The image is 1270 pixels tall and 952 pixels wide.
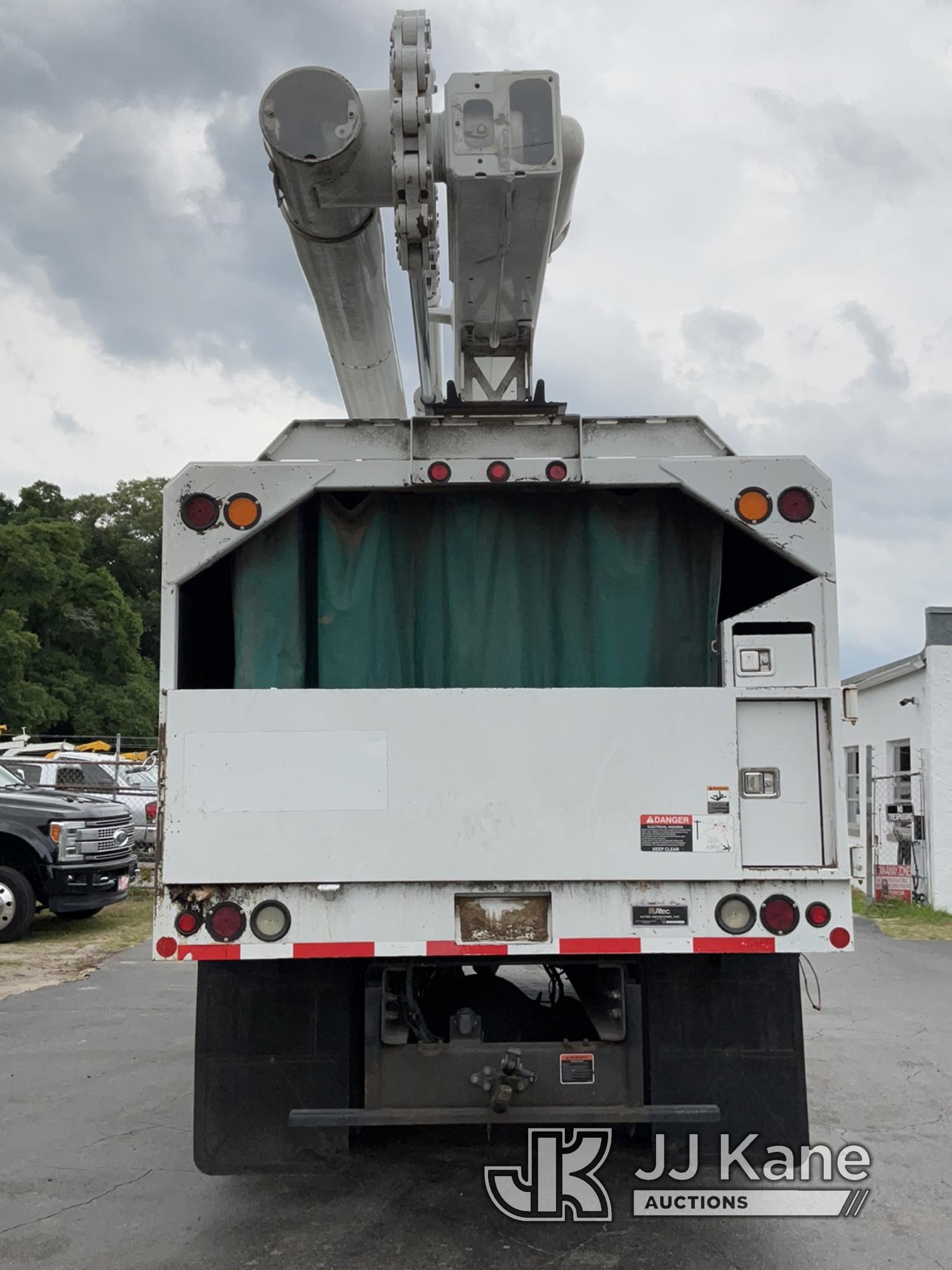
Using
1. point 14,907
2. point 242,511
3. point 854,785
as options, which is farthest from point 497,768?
point 854,785

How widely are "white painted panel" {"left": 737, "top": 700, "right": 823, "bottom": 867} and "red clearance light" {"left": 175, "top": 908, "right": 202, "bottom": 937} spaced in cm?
190

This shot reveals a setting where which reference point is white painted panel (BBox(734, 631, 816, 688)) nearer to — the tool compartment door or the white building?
the tool compartment door

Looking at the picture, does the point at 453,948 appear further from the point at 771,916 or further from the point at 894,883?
the point at 894,883

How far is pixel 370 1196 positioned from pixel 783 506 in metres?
3.23

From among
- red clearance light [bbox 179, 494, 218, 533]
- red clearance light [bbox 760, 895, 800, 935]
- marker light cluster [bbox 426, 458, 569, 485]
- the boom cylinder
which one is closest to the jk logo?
red clearance light [bbox 760, 895, 800, 935]

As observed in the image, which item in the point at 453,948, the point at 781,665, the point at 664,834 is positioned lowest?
the point at 453,948

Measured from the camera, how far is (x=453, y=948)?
389cm

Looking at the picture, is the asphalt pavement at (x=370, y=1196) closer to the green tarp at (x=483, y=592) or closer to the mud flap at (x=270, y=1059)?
the mud flap at (x=270, y=1059)

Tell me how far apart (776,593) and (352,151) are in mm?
2737

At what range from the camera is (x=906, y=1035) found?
766 centimetres

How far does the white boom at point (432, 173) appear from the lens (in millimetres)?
4898

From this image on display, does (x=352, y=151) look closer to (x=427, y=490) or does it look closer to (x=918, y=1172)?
(x=427, y=490)

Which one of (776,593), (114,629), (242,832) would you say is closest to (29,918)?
(242,832)

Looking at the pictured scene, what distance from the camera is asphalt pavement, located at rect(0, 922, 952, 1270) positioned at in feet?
13.5
